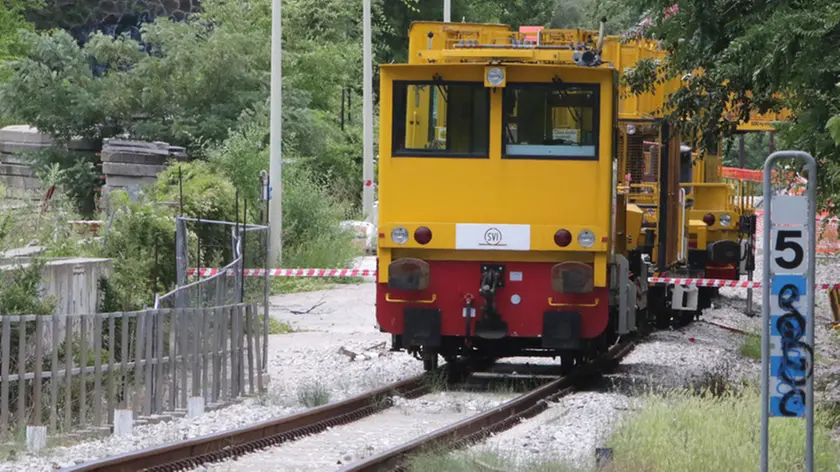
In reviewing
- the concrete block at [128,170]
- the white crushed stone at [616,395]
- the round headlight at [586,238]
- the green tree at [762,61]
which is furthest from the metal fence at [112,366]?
the concrete block at [128,170]

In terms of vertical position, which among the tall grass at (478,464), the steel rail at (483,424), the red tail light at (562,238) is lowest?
the steel rail at (483,424)

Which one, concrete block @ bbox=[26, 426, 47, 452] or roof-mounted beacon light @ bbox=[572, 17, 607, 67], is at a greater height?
roof-mounted beacon light @ bbox=[572, 17, 607, 67]

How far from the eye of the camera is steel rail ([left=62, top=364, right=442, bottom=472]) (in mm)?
9141

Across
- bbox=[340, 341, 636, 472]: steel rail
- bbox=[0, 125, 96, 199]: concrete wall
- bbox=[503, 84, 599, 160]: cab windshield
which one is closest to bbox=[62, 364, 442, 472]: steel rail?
bbox=[340, 341, 636, 472]: steel rail

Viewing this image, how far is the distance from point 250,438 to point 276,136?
16.4m

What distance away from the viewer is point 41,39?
3178 cm

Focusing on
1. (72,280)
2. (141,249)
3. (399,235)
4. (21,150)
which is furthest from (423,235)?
(21,150)

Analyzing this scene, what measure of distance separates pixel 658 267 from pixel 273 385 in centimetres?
714

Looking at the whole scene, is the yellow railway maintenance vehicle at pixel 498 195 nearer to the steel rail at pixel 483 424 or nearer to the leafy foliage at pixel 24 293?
the steel rail at pixel 483 424

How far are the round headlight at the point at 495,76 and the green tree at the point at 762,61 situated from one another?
1.52 metres

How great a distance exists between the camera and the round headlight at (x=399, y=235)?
45.3 feet

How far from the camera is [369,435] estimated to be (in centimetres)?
1159

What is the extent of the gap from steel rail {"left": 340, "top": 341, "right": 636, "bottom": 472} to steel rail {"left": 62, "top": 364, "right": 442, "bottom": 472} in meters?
1.17

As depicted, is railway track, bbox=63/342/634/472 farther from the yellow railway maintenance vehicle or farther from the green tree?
the green tree
